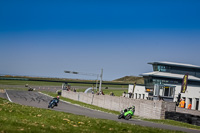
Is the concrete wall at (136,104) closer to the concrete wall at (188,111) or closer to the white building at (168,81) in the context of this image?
the concrete wall at (188,111)

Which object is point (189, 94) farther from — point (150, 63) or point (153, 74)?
point (150, 63)

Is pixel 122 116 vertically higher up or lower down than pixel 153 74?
lower down

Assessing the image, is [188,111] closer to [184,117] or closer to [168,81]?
[184,117]

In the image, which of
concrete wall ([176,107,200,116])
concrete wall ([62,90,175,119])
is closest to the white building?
concrete wall ([62,90,175,119])

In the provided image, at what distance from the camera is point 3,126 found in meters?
12.3

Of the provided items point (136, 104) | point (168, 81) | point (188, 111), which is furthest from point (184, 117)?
point (168, 81)

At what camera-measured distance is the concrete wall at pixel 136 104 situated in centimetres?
3170

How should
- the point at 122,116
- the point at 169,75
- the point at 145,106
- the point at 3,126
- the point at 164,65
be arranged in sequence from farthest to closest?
1. the point at 164,65
2. the point at 169,75
3. the point at 145,106
4. the point at 122,116
5. the point at 3,126

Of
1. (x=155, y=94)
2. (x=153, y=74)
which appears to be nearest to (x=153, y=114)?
(x=155, y=94)

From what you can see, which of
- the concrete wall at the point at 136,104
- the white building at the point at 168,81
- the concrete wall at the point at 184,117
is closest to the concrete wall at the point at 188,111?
the concrete wall at the point at 136,104

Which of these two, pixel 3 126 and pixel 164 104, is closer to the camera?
pixel 3 126

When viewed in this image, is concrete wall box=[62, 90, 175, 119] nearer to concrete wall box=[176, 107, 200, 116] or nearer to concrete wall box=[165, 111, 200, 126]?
concrete wall box=[176, 107, 200, 116]

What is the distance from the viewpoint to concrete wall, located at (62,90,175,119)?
3170cm

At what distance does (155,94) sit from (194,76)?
1457 cm
